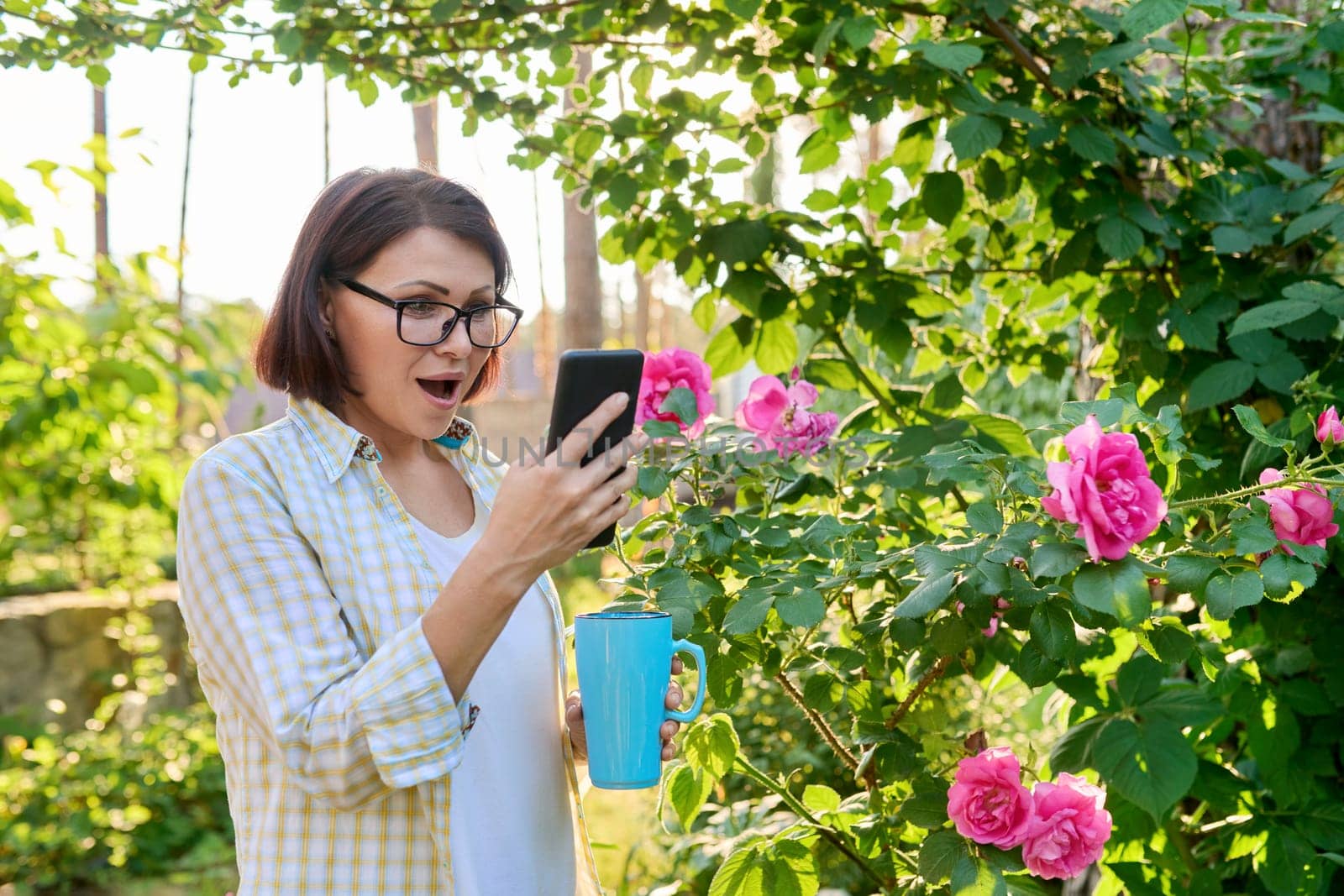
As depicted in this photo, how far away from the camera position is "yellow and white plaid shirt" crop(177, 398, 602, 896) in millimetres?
1052

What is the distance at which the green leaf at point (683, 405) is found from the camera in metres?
1.49

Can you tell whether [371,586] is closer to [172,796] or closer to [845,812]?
[845,812]

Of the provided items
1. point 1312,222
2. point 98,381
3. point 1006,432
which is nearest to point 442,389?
point 1006,432

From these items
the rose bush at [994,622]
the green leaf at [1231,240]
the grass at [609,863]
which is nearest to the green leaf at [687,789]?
the rose bush at [994,622]

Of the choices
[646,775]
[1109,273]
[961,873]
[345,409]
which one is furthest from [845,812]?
[1109,273]

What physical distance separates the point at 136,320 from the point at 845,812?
14.1 feet

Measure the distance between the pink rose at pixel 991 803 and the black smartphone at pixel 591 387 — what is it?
2.11 ft

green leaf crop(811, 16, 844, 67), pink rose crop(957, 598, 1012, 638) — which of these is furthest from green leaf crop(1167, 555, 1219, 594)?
green leaf crop(811, 16, 844, 67)

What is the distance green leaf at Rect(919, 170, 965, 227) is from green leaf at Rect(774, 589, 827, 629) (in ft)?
3.62

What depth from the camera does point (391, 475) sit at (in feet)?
4.67

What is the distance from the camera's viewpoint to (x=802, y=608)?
135cm

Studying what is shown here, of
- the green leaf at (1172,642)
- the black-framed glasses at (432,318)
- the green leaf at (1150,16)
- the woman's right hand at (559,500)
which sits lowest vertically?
the green leaf at (1172,642)

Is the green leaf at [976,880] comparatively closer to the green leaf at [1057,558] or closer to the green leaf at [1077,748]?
the green leaf at [1077,748]

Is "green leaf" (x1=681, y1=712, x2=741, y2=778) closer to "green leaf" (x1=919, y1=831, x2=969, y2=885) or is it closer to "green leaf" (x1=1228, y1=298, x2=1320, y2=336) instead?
"green leaf" (x1=919, y1=831, x2=969, y2=885)
